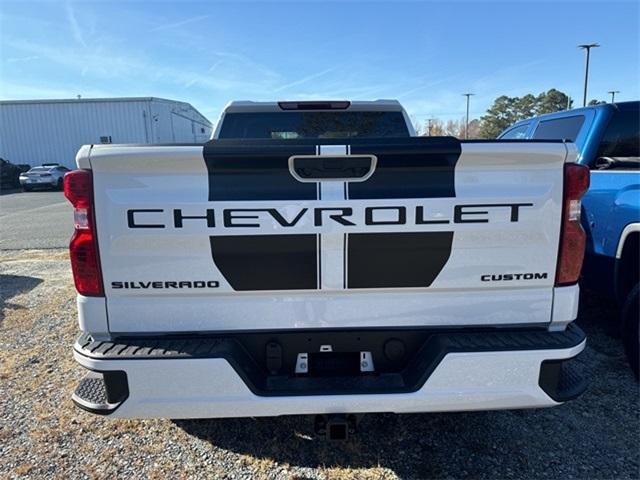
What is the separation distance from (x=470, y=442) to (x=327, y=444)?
0.90 metres

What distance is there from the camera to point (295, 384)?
6.91 feet

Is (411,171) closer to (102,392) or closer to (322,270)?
(322,270)

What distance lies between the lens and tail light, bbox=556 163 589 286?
2027mm

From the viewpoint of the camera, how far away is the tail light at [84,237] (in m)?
1.94

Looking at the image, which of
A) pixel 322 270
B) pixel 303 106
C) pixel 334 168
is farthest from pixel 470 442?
pixel 303 106

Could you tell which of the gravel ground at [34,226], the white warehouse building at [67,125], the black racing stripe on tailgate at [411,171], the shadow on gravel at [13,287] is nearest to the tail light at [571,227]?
the black racing stripe on tailgate at [411,171]

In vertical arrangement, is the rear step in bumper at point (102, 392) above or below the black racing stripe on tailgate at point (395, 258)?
below

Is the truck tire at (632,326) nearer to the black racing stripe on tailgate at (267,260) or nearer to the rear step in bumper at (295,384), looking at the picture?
the rear step in bumper at (295,384)

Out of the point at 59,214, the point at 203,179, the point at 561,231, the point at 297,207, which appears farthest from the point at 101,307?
the point at 59,214

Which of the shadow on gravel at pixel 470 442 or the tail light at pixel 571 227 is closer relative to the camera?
the tail light at pixel 571 227

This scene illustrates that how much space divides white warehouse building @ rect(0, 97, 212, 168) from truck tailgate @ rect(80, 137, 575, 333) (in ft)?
111

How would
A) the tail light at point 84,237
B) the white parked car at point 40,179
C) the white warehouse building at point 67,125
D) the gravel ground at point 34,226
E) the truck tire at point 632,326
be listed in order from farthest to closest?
1. the white warehouse building at point 67,125
2. the white parked car at point 40,179
3. the gravel ground at point 34,226
4. the truck tire at point 632,326
5. the tail light at point 84,237

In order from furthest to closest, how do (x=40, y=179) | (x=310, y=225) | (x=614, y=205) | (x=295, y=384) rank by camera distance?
(x=40, y=179)
(x=614, y=205)
(x=295, y=384)
(x=310, y=225)

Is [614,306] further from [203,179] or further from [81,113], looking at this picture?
[81,113]
